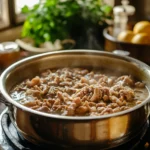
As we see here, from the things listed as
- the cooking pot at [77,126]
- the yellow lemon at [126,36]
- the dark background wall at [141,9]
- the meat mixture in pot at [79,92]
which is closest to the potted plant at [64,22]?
the yellow lemon at [126,36]

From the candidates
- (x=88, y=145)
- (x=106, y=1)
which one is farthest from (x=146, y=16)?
(x=88, y=145)

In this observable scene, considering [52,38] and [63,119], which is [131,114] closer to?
[63,119]

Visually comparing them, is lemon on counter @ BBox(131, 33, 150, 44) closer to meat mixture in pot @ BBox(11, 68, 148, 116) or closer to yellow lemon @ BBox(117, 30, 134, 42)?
yellow lemon @ BBox(117, 30, 134, 42)

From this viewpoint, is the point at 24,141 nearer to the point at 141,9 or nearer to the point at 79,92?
the point at 79,92

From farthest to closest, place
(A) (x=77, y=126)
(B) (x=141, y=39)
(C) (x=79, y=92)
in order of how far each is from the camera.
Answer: (B) (x=141, y=39), (C) (x=79, y=92), (A) (x=77, y=126)

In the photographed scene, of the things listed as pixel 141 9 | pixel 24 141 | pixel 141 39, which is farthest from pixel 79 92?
pixel 141 9
